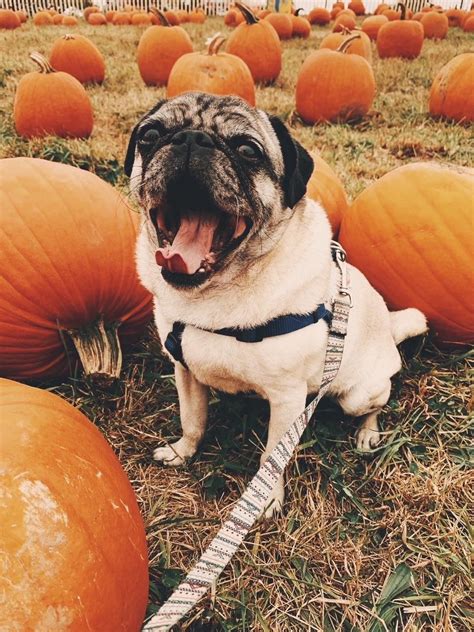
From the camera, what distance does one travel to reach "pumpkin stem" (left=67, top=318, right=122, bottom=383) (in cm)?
254

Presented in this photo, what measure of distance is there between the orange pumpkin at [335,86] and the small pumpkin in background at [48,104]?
109 inches

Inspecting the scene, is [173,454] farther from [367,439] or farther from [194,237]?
[194,237]

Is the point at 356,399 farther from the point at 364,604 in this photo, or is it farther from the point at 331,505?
the point at 364,604

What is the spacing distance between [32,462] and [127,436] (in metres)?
1.16

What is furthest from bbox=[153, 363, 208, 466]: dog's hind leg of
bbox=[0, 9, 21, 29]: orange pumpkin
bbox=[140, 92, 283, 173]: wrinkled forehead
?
bbox=[0, 9, 21, 29]: orange pumpkin

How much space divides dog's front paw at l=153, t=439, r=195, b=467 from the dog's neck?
0.72 meters

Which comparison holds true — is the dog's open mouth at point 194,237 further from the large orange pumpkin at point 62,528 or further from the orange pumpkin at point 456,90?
the orange pumpkin at point 456,90

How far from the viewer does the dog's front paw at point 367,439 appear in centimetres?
248

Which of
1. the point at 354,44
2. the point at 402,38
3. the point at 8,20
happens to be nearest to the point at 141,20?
the point at 8,20

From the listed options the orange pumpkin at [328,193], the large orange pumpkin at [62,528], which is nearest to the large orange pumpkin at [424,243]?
the orange pumpkin at [328,193]

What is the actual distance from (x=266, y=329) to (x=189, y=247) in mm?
432

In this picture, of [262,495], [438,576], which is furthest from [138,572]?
[438,576]

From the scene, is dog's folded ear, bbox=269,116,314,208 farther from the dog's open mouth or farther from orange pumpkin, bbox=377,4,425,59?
orange pumpkin, bbox=377,4,425,59

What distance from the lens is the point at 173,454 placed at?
245cm
